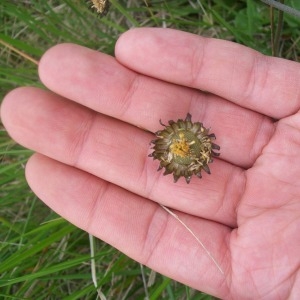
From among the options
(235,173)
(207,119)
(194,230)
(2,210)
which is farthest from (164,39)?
(2,210)

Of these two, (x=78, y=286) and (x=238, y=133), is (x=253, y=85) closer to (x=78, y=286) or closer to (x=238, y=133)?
(x=238, y=133)

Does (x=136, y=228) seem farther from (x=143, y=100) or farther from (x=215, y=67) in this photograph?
(x=215, y=67)

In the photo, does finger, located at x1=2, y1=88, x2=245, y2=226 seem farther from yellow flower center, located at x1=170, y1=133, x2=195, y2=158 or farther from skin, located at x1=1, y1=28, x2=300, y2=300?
yellow flower center, located at x1=170, y1=133, x2=195, y2=158

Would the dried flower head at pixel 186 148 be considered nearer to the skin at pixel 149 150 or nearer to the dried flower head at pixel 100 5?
the skin at pixel 149 150

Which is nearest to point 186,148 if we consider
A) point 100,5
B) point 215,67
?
point 215,67

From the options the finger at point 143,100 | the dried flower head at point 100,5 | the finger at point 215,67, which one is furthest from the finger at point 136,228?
the dried flower head at point 100,5
